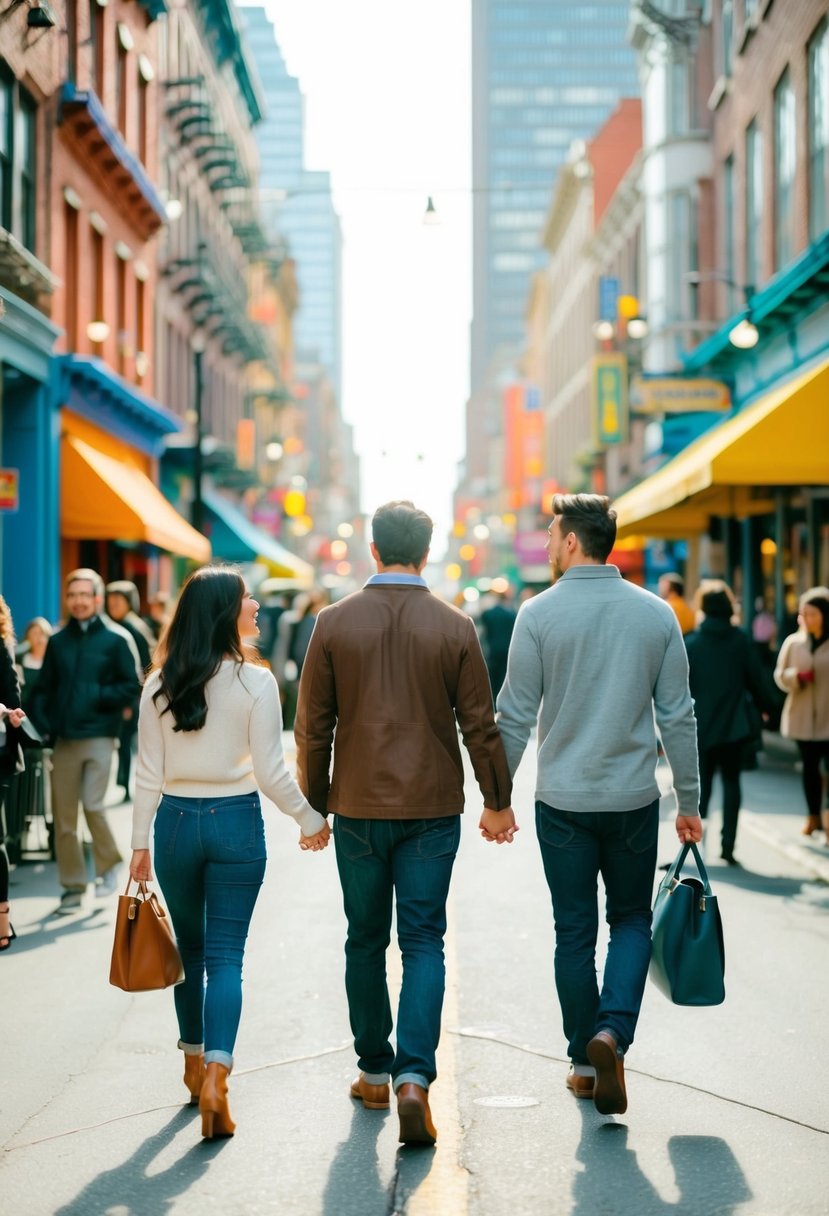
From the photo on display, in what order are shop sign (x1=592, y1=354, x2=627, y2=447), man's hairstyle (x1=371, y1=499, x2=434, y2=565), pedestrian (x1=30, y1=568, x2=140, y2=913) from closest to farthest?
man's hairstyle (x1=371, y1=499, x2=434, y2=565)
pedestrian (x1=30, y1=568, x2=140, y2=913)
shop sign (x1=592, y1=354, x2=627, y2=447)

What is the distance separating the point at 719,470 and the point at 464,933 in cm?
1006

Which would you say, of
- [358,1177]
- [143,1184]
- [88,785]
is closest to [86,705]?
[88,785]

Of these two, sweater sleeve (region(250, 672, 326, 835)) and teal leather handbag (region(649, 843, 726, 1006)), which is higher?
sweater sleeve (region(250, 672, 326, 835))

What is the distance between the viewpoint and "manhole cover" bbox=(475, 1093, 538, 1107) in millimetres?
5434

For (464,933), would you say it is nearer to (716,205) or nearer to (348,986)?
(348,986)

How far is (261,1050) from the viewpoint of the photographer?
6.18 m

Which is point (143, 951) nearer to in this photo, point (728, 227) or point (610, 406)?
point (728, 227)

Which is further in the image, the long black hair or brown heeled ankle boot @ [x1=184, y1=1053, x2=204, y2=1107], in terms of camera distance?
brown heeled ankle boot @ [x1=184, y1=1053, x2=204, y2=1107]

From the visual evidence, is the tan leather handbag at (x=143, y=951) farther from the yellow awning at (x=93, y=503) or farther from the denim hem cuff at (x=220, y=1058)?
the yellow awning at (x=93, y=503)

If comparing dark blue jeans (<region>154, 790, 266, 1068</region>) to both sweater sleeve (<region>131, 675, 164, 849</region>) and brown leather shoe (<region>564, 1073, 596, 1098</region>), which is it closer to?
sweater sleeve (<region>131, 675, 164, 849</region>)

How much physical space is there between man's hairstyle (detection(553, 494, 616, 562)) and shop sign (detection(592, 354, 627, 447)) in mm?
33227

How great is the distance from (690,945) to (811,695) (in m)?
6.80

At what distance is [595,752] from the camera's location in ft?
17.6

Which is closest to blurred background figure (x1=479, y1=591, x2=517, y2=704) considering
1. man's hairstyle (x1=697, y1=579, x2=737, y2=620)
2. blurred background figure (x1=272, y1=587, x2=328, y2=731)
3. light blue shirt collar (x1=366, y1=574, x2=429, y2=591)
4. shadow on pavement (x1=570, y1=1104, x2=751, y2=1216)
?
blurred background figure (x1=272, y1=587, x2=328, y2=731)
